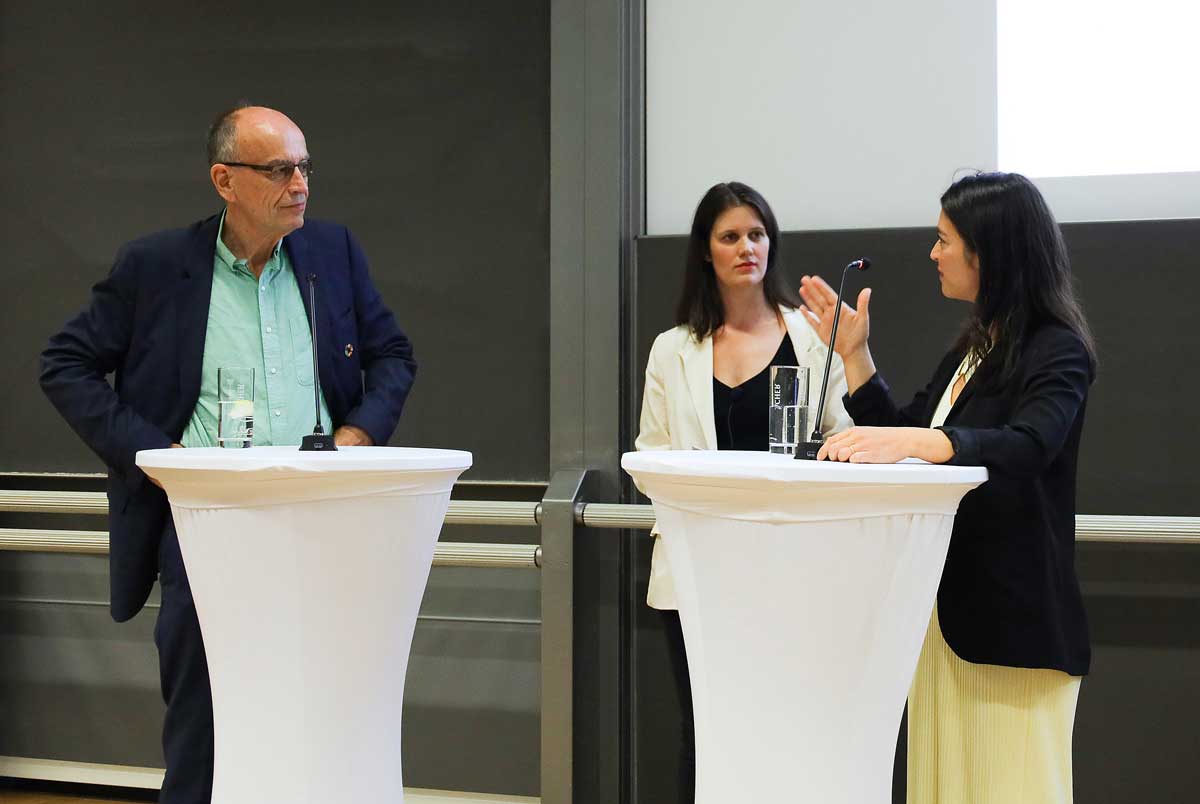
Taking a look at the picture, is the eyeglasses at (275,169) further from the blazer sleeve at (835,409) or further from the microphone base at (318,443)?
the blazer sleeve at (835,409)

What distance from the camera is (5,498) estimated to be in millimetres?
3094

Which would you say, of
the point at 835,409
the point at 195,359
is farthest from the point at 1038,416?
the point at 195,359

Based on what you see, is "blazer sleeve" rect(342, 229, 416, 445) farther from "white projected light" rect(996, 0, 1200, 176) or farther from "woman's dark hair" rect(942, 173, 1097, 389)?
"white projected light" rect(996, 0, 1200, 176)

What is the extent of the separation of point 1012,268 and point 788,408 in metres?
0.43

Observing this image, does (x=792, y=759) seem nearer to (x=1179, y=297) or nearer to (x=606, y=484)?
(x=606, y=484)

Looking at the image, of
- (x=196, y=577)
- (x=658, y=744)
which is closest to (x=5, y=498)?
(x=196, y=577)

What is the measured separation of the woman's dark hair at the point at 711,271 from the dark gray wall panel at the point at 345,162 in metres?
0.70

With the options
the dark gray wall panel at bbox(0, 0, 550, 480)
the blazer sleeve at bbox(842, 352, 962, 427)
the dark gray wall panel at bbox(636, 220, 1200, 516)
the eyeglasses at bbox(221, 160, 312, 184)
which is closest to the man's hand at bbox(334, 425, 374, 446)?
the eyeglasses at bbox(221, 160, 312, 184)

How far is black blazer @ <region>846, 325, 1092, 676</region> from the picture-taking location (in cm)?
166

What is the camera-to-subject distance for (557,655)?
2910 mm

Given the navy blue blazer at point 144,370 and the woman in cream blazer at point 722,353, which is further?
the woman in cream blazer at point 722,353

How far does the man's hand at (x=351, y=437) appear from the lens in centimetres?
222

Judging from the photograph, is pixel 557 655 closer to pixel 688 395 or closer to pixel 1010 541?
pixel 688 395

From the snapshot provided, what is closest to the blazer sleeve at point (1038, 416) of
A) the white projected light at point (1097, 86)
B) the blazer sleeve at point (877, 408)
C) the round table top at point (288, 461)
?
the blazer sleeve at point (877, 408)
